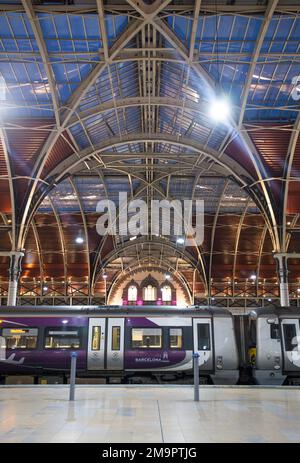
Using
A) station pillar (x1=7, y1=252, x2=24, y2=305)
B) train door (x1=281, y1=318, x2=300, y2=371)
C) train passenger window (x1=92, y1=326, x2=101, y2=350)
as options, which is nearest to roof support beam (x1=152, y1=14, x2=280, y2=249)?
train door (x1=281, y1=318, x2=300, y2=371)

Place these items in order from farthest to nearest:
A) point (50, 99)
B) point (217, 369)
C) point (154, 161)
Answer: point (154, 161), point (50, 99), point (217, 369)

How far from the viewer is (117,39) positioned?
20.9 meters

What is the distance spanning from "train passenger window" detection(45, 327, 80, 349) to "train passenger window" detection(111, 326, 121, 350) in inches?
61.6

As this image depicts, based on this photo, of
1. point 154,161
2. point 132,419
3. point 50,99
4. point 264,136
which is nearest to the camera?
point 132,419

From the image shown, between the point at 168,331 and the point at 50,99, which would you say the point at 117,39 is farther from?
the point at 168,331

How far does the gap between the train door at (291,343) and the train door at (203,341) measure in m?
3.36

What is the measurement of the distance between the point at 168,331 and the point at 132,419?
399 inches

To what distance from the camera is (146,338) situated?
753 inches

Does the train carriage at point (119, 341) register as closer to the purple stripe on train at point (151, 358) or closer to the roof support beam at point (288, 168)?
the purple stripe on train at point (151, 358)

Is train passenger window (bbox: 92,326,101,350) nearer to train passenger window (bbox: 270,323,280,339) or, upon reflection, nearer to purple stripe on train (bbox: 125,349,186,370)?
purple stripe on train (bbox: 125,349,186,370)

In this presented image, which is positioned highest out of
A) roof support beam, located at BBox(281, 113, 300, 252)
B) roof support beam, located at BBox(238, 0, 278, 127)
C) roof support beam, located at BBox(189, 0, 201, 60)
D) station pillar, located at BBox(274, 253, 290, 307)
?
roof support beam, located at BBox(189, 0, 201, 60)

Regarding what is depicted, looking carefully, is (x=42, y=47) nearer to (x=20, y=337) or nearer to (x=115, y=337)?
(x=20, y=337)

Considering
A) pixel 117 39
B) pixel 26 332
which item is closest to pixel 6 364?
pixel 26 332

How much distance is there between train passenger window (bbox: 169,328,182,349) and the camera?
1890 centimetres
